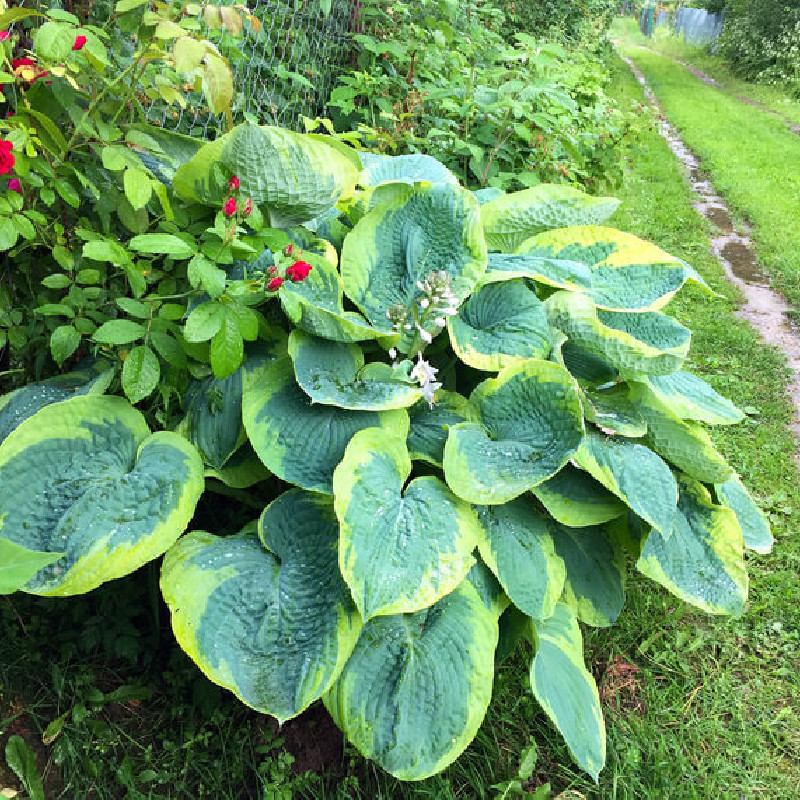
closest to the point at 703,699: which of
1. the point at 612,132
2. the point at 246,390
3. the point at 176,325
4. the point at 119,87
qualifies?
the point at 246,390

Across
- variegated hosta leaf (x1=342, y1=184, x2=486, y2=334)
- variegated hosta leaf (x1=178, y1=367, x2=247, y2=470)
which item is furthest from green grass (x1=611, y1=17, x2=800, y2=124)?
variegated hosta leaf (x1=178, y1=367, x2=247, y2=470)

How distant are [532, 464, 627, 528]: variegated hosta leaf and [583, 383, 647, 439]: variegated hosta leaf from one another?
0.13m

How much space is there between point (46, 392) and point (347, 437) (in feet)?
2.30

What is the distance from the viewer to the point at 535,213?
2189mm

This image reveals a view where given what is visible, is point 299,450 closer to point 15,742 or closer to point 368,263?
point 368,263

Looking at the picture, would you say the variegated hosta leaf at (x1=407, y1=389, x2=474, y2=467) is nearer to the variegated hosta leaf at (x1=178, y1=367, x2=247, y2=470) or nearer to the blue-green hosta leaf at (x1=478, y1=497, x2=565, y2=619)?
the blue-green hosta leaf at (x1=478, y1=497, x2=565, y2=619)

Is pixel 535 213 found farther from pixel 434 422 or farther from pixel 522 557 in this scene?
pixel 522 557

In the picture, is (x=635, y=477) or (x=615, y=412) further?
(x=615, y=412)

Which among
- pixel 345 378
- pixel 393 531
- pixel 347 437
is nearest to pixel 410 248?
pixel 345 378

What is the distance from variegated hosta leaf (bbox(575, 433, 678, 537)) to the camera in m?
1.53

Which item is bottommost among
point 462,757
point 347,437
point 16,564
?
point 462,757

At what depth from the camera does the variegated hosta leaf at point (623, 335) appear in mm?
1688

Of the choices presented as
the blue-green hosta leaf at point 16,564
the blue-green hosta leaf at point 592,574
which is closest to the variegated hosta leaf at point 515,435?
the blue-green hosta leaf at point 592,574

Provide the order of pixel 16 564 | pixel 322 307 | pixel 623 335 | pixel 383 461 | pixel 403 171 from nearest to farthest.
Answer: pixel 16 564 → pixel 383 461 → pixel 322 307 → pixel 623 335 → pixel 403 171
